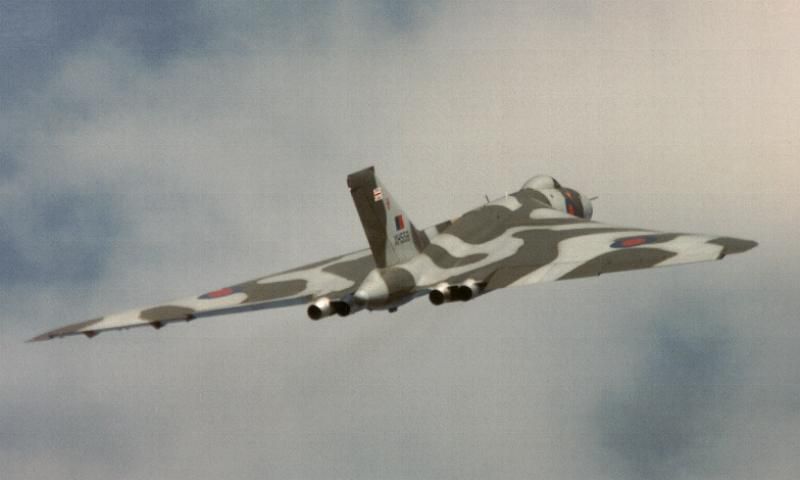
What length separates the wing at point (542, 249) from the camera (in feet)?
185

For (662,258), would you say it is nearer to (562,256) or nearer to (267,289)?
(562,256)

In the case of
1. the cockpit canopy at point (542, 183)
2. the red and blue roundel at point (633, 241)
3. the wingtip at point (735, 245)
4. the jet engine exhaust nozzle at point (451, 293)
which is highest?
the cockpit canopy at point (542, 183)

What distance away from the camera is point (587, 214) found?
72750 millimetres

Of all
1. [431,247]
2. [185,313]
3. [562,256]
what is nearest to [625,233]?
[562,256]

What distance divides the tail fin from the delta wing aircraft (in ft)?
0.11

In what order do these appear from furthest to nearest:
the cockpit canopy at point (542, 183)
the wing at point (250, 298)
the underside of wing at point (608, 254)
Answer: the cockpit canopy at point (542, 183)
the wing at point (250, 298)
the underside of wing at point (608, 254)

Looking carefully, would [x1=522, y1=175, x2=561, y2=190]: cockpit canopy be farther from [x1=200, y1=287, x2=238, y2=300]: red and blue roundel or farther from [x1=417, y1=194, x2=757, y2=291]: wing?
[x1=200, y1=287, x2=238, y2=300]: red and blue roundel

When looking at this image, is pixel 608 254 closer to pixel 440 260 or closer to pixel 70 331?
pixel 440 260

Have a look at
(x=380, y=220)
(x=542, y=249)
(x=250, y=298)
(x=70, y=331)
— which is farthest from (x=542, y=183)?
(x=70, y=331)

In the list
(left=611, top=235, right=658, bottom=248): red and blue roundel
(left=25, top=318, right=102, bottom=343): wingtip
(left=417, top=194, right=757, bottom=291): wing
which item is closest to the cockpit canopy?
(left=417, top=194, right=757, bottom=291): wing

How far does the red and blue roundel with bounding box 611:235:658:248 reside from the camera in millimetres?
58500

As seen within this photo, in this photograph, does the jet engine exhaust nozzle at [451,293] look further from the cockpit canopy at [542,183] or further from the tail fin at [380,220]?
the cockpit canopy at [542,183]

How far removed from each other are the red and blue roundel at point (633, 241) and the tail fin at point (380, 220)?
7.19 metres

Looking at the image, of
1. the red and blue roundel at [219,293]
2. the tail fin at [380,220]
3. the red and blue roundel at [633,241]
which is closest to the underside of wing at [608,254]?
the red and blue roundel at [633,241]
